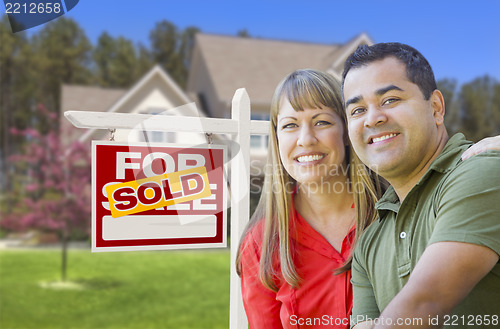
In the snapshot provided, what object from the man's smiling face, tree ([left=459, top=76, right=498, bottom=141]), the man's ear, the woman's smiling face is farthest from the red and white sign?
tree ([left=459, top=76, right=498, bottom=141])

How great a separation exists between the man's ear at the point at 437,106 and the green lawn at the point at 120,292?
8.33 meters

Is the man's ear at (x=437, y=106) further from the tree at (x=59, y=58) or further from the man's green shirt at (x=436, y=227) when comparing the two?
the tree at (x=59, y=58)

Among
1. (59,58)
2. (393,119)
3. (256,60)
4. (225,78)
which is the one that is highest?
(59,58)

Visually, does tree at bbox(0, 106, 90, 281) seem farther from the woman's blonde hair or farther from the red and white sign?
the woman's blonde hair

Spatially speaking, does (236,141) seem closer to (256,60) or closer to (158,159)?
(158,159)

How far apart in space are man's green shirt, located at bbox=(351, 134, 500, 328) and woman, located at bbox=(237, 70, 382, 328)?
0.32 meters

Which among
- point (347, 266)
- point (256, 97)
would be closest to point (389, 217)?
point (347, 266)

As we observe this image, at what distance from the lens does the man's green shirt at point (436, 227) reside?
4.91 feet

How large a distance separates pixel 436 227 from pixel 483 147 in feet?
1.05

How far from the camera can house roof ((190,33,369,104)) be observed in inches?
685

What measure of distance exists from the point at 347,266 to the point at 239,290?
0.71 metres

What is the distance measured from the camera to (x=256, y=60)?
1867 cm

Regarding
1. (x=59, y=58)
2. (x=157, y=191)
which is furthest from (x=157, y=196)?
(x=59, y=58)

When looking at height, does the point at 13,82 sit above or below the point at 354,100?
above
